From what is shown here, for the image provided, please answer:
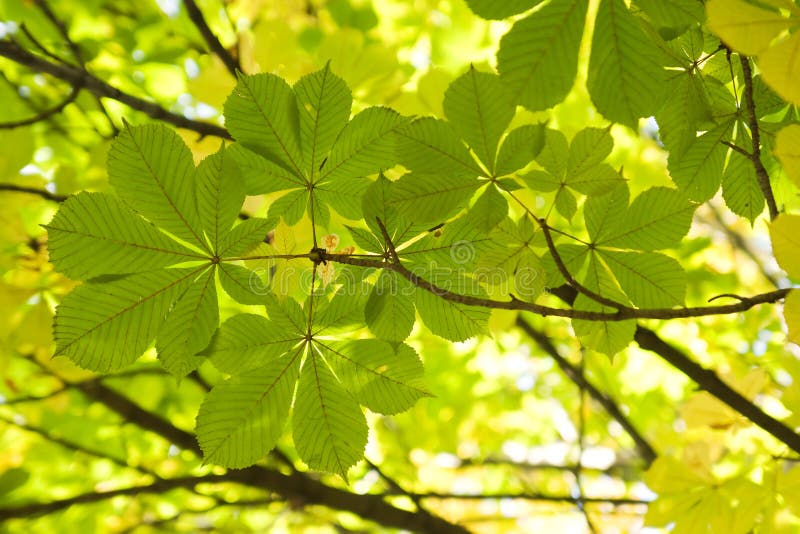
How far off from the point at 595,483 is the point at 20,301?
13.1 ft

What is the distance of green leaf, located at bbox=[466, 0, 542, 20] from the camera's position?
0.67 metres

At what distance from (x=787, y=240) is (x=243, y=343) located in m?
0.77

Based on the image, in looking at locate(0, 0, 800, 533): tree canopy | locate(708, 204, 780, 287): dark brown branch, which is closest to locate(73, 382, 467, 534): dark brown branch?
locate(0, 0, 800, 533): tree canopy

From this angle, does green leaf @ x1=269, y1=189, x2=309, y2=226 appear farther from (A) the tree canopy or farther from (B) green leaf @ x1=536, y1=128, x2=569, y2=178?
(B) green leaf @ x1=536, y1=128, x2=569, y2=178

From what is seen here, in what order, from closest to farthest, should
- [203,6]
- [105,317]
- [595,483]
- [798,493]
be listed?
[105,317] → [798,493] → [203,6] → [595,483]

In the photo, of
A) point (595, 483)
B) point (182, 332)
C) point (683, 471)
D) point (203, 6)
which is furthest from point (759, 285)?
point (182, 332)

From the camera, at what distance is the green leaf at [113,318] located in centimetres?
78

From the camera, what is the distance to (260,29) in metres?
1.73

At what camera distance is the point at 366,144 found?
2.83ft

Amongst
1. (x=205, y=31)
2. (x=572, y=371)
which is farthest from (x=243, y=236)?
(x=572, y=371)

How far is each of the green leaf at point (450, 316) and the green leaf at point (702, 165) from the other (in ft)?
1.30

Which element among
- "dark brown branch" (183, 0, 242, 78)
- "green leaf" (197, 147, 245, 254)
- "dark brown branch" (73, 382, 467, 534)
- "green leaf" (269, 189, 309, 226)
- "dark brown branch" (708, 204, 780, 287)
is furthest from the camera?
"dark brown branch" (708, 204, 780, 287)

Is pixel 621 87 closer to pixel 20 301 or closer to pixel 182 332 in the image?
pixel 182 332

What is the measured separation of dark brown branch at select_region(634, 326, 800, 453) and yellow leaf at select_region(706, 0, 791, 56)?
68 cm
